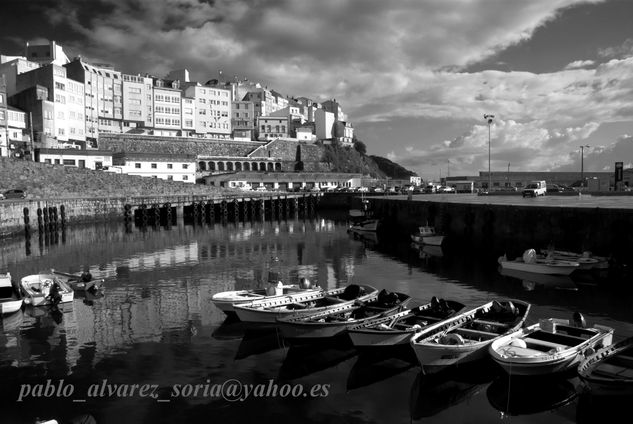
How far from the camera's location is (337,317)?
54.7ft

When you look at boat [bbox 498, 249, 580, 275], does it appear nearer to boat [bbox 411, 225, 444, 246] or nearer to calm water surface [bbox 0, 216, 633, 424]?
calm water surface [bbox 0, 216, 633, 424]

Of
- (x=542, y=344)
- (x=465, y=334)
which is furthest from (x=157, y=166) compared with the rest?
(x=542, y=344)

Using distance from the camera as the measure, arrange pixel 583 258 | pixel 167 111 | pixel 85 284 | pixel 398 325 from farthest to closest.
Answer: pixel 167 111
pixel 583 258
pixel 85 284
pixel 398 325

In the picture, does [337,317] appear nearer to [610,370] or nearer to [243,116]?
[610,370]

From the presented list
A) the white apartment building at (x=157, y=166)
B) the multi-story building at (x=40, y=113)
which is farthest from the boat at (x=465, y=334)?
the multi-story building at (x=40, y=113)

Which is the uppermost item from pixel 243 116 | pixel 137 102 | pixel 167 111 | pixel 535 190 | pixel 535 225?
pixel 243 116

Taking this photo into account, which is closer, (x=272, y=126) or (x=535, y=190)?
(x=535, y=190)

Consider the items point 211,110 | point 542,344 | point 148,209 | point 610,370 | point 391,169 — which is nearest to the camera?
point 610,370

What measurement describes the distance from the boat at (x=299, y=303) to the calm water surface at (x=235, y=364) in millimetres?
694

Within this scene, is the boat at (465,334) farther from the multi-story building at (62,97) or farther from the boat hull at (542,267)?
the multi-story building at (62,97)

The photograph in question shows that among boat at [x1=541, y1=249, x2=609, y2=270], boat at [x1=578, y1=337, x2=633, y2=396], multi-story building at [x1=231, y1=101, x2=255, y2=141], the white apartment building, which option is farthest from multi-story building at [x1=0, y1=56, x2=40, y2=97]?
boat at [x1=578, y1=337, x2=633, y2=396]

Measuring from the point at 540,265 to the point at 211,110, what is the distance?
338 ft

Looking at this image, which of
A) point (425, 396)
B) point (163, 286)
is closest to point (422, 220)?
point (163, 286)

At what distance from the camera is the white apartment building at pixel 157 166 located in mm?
83625
